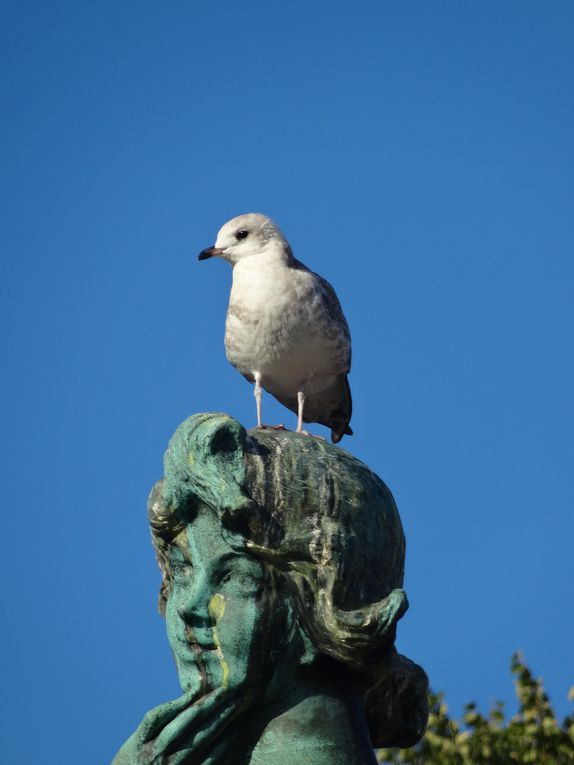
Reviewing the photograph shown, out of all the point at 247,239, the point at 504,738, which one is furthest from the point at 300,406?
the point at 504,738

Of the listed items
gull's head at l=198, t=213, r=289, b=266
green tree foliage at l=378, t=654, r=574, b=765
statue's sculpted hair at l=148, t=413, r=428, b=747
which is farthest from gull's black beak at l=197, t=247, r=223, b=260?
statue's sculpted hair at l=148, t=413, r=428, b=747

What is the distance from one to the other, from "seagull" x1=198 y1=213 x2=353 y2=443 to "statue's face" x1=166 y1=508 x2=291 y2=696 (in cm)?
415

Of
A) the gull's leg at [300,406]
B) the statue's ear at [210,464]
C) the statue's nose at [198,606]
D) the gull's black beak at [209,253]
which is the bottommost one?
the statue's nose at [198,606]

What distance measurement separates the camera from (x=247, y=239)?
26.7 feet

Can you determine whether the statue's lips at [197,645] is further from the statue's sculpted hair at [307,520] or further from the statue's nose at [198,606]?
the statue's sculpted hair at [307,520]

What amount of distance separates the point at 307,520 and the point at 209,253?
16.6 ft

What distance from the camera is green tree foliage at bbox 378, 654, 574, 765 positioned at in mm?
8539

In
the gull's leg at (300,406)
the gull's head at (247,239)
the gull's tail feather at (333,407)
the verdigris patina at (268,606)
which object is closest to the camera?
the verdigris patina at (268,606)

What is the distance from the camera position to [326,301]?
25.4 feet

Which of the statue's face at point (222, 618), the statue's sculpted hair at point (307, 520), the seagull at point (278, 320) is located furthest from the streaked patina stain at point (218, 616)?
the seagull at point (278, 320)

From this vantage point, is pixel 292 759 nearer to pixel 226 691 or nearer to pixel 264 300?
pixel 226 691

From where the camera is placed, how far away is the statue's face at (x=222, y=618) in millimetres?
3271

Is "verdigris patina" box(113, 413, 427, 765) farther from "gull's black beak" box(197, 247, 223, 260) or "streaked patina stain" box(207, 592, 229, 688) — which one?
"gull's black beak" box(197, 247, 223, 260)

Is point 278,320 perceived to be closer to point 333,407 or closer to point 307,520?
point 333,407
